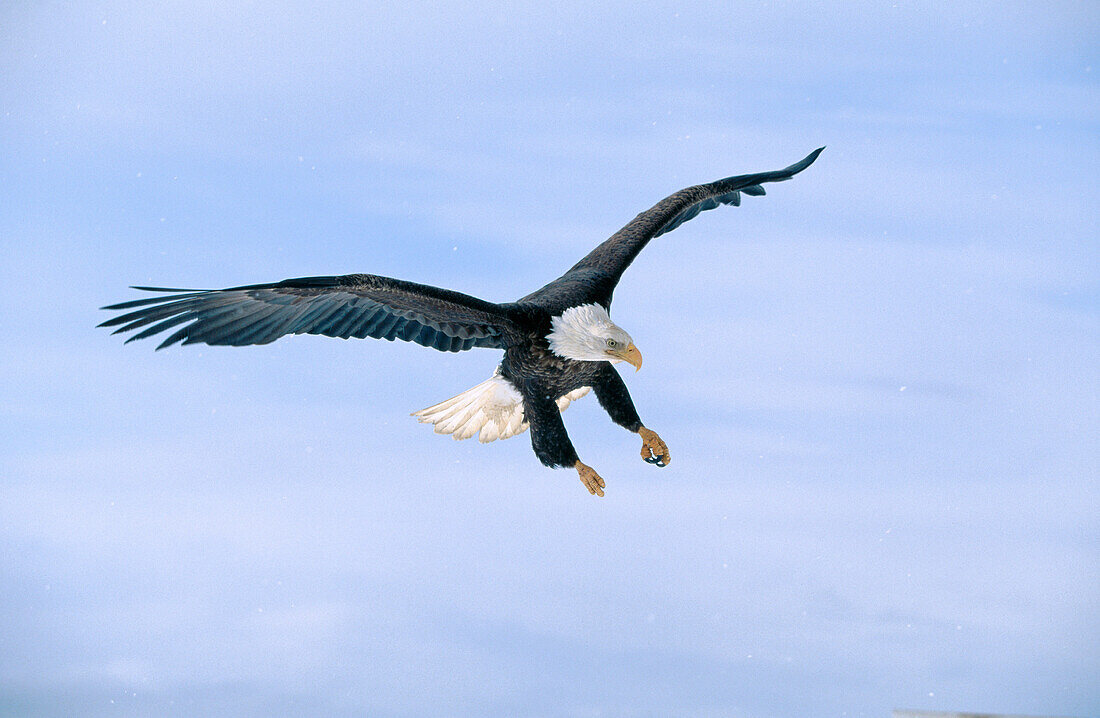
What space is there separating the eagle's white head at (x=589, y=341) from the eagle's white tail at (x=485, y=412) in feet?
2.31

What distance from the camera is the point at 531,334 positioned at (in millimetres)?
6297

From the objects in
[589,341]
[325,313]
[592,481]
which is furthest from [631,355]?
[325,313]

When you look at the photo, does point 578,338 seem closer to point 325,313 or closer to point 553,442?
point 553,442

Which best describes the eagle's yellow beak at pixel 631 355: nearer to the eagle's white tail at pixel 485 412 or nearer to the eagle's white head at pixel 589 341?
the eagle's white head at pixel 589 341

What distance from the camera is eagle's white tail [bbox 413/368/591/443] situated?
23.1ft

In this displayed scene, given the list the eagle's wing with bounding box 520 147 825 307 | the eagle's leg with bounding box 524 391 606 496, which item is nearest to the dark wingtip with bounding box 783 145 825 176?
the eagle's wing with bounding box 520 147 825 307

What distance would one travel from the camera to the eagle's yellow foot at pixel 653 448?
6.79 m

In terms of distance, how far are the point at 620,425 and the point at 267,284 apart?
213 cm

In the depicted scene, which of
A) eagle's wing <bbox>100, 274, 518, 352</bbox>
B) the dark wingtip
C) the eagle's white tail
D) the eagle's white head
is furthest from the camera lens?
the dark wingtip

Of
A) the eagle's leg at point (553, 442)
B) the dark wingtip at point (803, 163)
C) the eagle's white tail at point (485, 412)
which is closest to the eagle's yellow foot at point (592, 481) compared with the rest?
the eagle's leg at point (553, 442)

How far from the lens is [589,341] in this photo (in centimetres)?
629

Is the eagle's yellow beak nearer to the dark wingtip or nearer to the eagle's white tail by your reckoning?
the eagle's white tail

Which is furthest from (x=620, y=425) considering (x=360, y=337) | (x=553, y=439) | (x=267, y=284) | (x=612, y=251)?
(x=267, y=284)

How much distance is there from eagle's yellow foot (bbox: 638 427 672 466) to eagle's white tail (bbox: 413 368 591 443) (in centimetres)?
47
